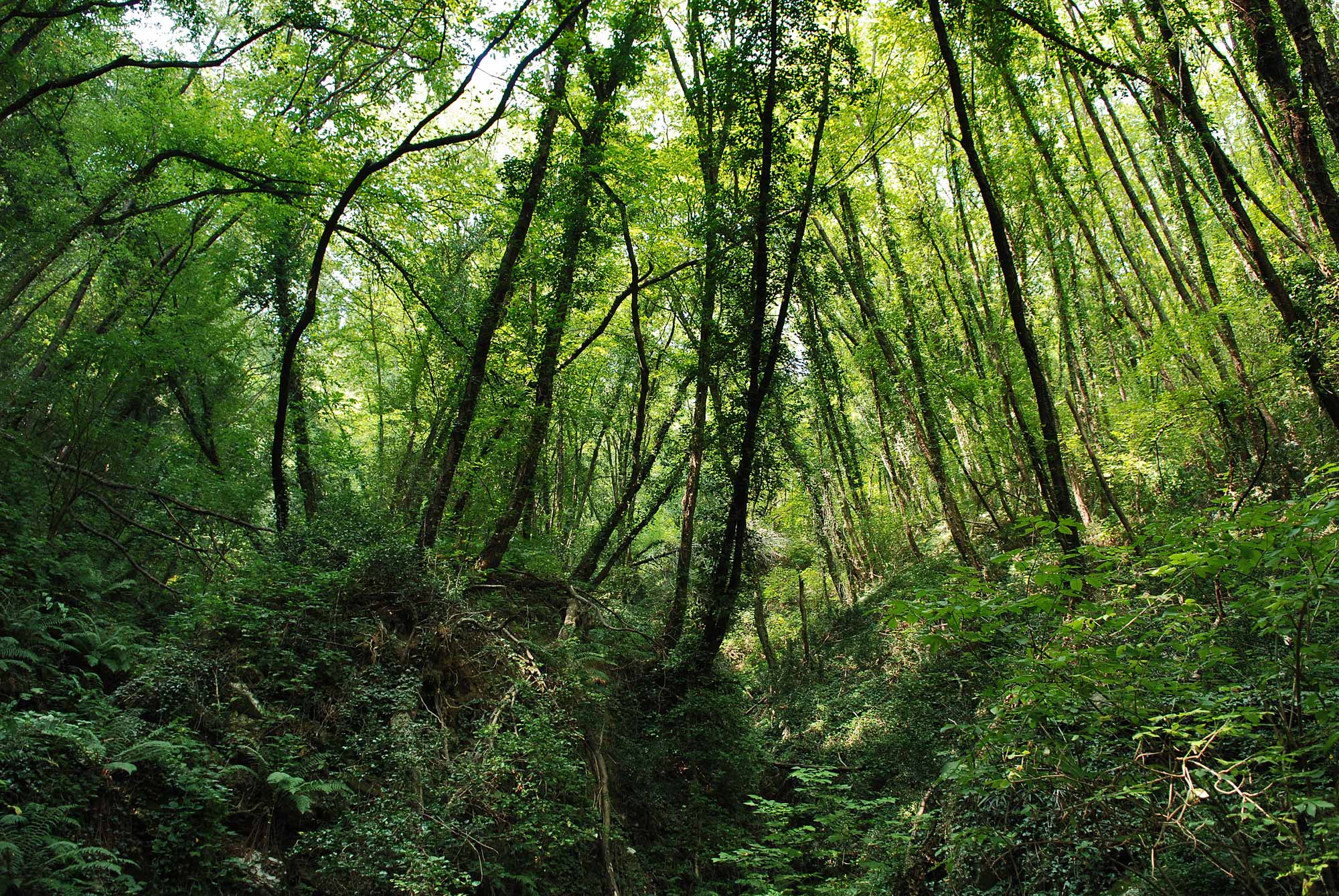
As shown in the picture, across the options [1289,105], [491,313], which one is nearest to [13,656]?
[491,313]

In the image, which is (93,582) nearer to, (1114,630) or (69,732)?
(69,732)

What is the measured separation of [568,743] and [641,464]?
577 cm

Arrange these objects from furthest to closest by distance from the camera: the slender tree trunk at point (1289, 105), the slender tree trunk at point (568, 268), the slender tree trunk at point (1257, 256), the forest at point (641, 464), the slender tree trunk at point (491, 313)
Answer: the slender tree trunk at point (568, 268), the slender tree trunk at point (491, 313), the slender tree trunk at point (1257, 256), the slender tree trunk at point (1289, 105), the forest at point (641, 464)

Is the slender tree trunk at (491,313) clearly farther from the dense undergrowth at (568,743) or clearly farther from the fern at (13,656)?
the fern at (13,656)

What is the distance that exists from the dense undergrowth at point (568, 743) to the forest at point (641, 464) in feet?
0.15

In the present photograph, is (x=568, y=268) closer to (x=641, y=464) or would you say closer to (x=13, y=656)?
(x=641, y=464)

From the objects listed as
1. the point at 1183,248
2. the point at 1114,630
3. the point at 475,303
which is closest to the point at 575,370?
the point at 475,303

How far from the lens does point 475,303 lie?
8.25 m

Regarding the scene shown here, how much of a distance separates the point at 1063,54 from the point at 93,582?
524 inches

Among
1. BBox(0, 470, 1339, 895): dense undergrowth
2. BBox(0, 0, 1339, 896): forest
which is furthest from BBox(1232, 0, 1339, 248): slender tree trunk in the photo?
BBox(0, 470, 1339, 895): dense undergrowth

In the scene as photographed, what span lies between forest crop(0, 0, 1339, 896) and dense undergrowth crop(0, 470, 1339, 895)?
0.15 ft

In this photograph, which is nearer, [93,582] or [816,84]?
[93,582]

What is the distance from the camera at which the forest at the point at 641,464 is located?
340 centimetres

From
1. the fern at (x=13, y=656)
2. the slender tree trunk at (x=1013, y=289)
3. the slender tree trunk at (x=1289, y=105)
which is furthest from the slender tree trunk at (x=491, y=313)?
the slender tree trunk at (x=1289, y=105)
